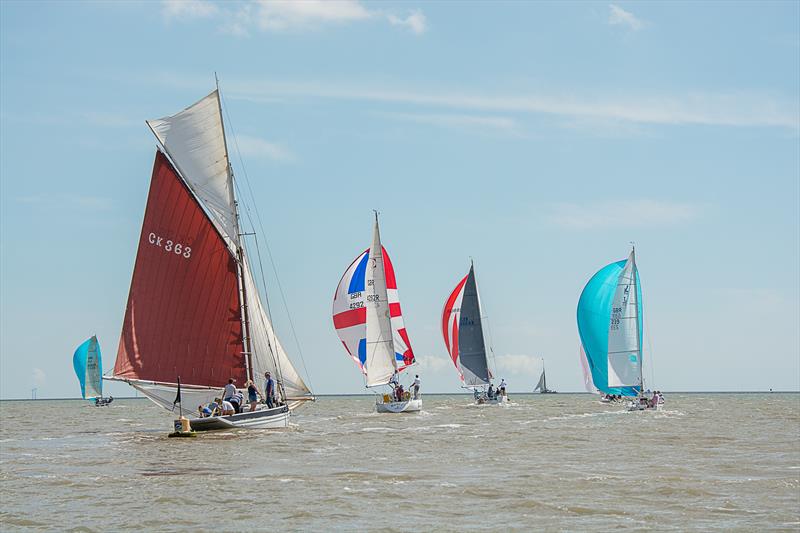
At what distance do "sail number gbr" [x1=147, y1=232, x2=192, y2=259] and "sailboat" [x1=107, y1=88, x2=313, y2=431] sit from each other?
0.04 m

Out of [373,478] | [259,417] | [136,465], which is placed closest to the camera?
[373,478]

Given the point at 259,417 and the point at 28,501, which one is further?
the point at 259,417

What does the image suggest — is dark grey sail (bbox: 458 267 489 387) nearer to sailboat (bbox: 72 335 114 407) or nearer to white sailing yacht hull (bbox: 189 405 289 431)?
white sailing yacht hull (bbox: 189 405 289 431)

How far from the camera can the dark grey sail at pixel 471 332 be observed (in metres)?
82.0

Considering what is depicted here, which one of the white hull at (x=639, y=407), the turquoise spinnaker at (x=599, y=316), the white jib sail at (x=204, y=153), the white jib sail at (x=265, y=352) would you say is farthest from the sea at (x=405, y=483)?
the turquoise spinnaker at (x=599, y=316)

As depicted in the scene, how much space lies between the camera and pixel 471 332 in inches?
3231

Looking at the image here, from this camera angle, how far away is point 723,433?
41.1 m

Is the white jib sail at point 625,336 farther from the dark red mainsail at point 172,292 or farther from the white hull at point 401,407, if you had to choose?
the dark red mainsail at point 172,292

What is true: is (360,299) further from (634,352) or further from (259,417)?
(259,417)

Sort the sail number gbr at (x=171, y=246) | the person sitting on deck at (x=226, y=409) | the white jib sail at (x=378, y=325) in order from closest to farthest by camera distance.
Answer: the person sitting on deck at (x=226, y=409)
the sail number gbr at (x=171, y=246)
the white jib sail at (x=378, y=325)

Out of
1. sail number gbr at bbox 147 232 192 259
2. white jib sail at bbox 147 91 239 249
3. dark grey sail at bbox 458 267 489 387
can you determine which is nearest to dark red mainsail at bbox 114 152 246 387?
sail number gbr at bbox 147 232 192 259

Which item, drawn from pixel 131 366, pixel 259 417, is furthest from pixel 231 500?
pixel 131 366

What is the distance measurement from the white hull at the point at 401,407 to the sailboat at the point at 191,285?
73.1 feet

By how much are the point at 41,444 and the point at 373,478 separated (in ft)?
65.6
